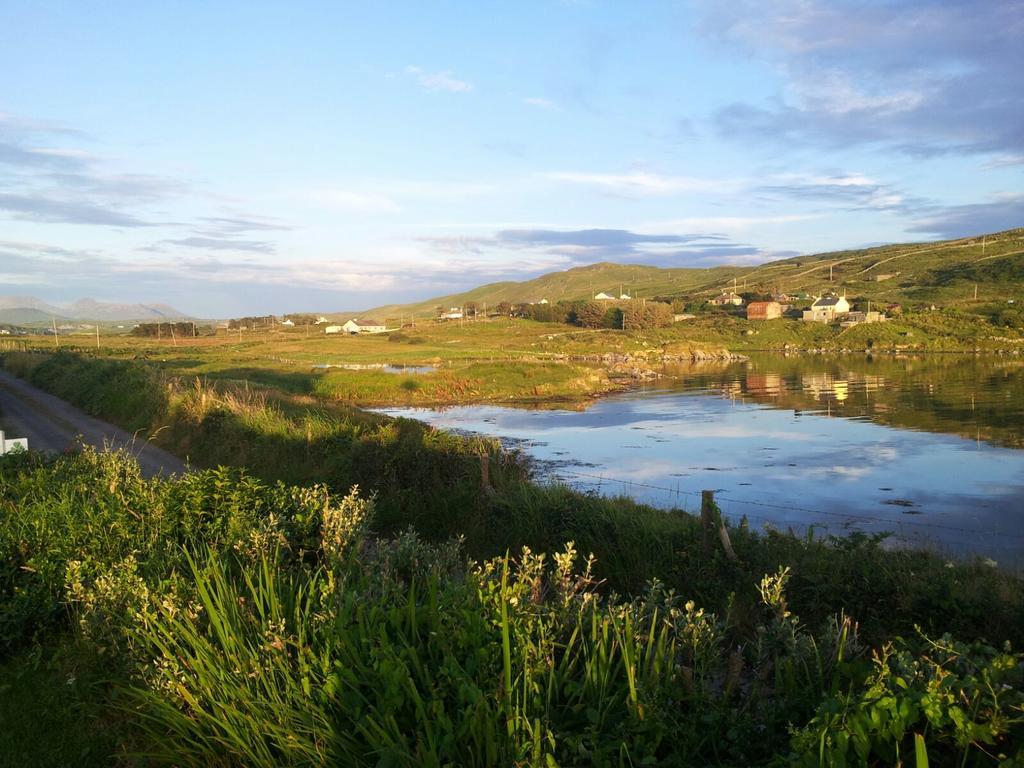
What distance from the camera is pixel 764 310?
119250 mm

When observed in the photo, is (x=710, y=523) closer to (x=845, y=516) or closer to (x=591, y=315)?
(x=845, y=516)

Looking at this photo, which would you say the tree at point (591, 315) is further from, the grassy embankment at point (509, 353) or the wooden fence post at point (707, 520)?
the wooden fence post at point (707, 520)

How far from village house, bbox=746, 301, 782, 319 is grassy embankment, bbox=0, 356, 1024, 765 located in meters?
115

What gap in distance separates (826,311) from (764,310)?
9604 millimetres

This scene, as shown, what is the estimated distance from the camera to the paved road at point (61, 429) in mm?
17703

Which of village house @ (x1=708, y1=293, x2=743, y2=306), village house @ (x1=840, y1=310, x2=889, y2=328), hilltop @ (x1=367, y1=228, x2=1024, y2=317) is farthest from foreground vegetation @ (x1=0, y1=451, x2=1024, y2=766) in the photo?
village house @ (x1=708, y1=293, x2=743, y2=306)

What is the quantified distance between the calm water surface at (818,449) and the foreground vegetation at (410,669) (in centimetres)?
783

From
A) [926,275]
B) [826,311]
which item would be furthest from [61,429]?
[926,275]

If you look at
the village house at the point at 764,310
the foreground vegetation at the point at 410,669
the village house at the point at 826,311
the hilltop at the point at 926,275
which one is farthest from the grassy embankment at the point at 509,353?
the hilltop at the point at 926,275

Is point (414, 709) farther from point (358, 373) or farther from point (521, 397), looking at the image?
point (358, 373)

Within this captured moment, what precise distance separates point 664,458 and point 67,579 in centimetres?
2238

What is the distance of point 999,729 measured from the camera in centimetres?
297

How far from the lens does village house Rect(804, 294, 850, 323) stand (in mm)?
110238

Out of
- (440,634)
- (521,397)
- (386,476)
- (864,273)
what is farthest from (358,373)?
(864,273)
